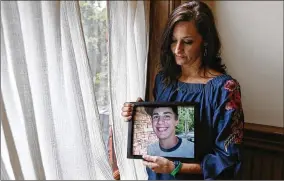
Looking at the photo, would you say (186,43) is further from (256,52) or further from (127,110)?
(256,52)

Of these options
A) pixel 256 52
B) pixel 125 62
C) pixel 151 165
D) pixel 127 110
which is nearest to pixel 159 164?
pixel 151 165

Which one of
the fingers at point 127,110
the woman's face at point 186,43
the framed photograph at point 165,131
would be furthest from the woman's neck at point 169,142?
the woman's face at point 186,43

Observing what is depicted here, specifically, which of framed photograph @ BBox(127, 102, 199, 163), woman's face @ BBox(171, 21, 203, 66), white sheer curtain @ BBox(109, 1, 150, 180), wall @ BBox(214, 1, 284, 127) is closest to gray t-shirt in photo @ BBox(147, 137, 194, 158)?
framed photograph @ BBox(127, 102, 199, 163)

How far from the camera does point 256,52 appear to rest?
1135mm

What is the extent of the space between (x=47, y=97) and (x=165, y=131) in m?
0.33

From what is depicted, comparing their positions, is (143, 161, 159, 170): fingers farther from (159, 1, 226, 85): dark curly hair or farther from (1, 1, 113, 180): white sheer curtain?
(159, 1, 226, 85): dark curly hair

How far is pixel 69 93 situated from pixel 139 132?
0.22 meters

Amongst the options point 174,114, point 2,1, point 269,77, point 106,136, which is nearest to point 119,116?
point 106,136

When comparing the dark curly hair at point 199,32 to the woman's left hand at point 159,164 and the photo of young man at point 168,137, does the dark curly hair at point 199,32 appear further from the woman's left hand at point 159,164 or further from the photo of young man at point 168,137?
Result: the woman's left hand at point 159,164

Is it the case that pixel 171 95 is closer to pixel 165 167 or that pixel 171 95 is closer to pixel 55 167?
pixel 165 167

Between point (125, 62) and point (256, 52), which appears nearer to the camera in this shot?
point (125, 62)

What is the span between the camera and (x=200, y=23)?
33.0 inches

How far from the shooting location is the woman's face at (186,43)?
0.84 m

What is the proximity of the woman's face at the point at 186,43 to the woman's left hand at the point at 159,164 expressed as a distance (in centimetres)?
28
